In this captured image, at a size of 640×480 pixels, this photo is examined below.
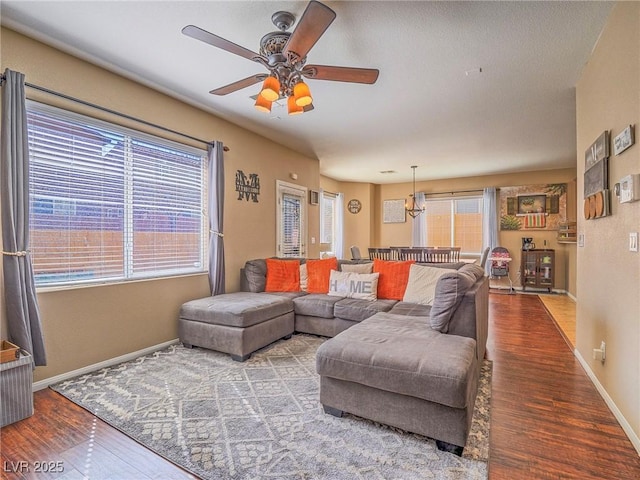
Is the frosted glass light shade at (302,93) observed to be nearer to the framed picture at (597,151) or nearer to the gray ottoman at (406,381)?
the gray ottoman at (406,381)

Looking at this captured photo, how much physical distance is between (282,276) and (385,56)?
2.70m

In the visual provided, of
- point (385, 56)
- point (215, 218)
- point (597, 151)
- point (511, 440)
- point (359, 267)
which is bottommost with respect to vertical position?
point (511, 440)

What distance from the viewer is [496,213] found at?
730 centimetres

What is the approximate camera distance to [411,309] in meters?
3.10

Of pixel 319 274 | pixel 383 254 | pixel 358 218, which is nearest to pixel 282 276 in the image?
Result: pixel 319 274

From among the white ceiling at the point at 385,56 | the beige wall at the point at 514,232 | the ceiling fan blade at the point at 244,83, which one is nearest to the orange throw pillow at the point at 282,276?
the white ceiling at the point at 385,56

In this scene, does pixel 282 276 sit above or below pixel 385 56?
below

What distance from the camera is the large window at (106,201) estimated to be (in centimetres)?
250

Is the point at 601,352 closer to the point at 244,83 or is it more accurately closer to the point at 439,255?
the point at 439,255

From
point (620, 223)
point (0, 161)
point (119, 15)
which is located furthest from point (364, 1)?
point (0, 161)

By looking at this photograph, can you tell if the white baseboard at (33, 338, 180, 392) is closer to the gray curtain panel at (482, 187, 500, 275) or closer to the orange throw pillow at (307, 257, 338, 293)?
the orange throw pillow at (307, 257, 338, 293)

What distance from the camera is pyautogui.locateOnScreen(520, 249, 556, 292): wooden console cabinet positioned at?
21.8ft

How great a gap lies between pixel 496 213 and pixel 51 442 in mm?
7965

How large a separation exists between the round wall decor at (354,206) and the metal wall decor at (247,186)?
4388 mm
